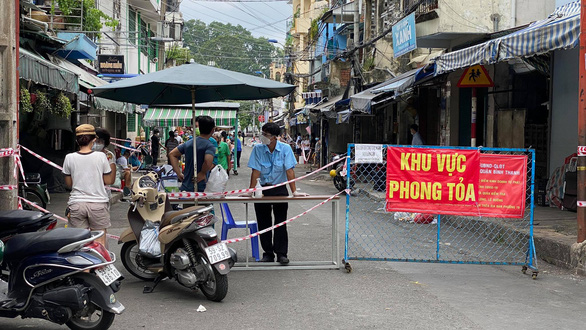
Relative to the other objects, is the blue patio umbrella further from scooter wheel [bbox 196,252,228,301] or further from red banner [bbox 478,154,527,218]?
red banner [bbox 478,154,527,218]

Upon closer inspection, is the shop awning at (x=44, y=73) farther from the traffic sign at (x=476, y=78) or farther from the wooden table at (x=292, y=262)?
the traffic sign at (x=476, y=78)

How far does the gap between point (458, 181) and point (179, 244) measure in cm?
342

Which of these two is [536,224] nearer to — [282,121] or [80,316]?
[80,316]

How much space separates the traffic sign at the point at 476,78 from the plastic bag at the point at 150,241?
901 centimetres

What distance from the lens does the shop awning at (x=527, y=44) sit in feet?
27.3

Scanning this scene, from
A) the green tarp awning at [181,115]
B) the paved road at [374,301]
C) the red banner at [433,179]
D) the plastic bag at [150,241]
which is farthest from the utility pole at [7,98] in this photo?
the green tarp awning at [181,115]

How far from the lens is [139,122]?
120 ft

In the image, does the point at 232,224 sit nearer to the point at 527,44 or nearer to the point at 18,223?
the point at 18,223

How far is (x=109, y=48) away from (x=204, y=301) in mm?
22090

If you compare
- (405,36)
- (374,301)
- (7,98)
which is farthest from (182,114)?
(374,301)

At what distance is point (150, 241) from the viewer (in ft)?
22.0

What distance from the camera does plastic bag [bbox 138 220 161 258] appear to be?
21.9ft

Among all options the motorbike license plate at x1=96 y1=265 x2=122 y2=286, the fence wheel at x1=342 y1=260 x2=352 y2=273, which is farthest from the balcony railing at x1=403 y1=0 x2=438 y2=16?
the motorbike license plate at x1=96 y1=265 x2=122 y2=286

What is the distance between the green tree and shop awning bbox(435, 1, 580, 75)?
7965 centimetres
